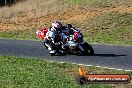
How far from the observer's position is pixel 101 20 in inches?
1352

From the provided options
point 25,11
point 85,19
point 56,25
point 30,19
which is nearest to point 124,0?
point 85,19

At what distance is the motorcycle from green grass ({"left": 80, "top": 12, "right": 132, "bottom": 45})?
20.3 feet

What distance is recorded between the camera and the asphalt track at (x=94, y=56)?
17.4m

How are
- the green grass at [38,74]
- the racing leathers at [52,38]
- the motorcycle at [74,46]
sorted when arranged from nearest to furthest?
1. the green grass at [38,74]
2. the motorcycle at [74,46]
3. the racing leathers at [52,38]

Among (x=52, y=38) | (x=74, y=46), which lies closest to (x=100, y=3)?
(x=52, y=38)

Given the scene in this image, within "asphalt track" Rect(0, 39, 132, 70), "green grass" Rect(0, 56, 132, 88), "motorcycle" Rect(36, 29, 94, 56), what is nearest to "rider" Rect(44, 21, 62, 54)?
"motorcycle" Rect(36, 29, 94, 56)

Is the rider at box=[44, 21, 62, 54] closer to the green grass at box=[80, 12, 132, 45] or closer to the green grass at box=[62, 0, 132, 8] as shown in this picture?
the green grass at box=[80, 12, 132, 45]

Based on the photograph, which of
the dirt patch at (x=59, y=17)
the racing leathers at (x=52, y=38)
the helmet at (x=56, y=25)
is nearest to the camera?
the helmet at (x=56, y=25)

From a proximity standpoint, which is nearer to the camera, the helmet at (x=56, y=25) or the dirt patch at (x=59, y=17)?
the helmet at (x=56, y=25)

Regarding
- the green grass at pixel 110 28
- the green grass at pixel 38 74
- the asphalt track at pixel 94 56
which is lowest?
the green grass at pixel 110 28

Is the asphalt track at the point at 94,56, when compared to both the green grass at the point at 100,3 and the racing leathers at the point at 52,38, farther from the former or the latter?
the green grass at the point at 100,3

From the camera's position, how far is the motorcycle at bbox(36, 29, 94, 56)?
19844 mm

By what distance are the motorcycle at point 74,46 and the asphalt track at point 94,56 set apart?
0.45 m

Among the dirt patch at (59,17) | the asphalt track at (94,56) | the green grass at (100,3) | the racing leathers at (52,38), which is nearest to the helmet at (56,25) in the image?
the racing leathers at (52,38)
